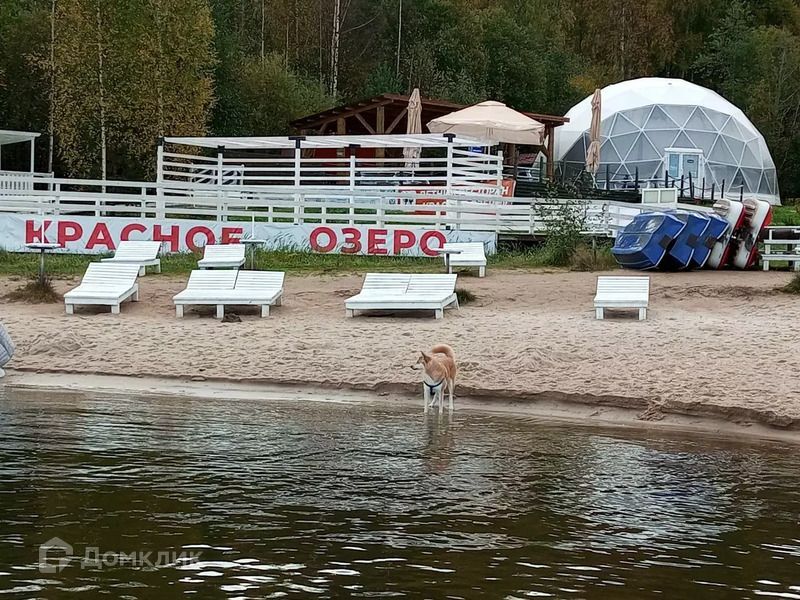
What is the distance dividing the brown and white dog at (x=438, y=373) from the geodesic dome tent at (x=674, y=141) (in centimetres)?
2840

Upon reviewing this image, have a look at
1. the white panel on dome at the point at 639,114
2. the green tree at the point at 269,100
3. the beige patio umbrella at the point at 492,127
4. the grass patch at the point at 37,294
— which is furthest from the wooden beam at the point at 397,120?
the grass patch at the point at 37,294

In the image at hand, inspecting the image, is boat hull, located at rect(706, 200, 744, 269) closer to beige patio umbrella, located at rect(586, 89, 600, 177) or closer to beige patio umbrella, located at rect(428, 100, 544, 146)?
beige patio umbrella, located at rect(428, 100, 544, 146)

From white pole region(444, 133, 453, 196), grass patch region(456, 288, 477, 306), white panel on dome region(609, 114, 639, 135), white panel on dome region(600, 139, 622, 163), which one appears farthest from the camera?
white panel on dome region(609, 114, 639, 135)

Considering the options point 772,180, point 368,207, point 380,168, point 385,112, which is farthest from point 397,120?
point 772,180

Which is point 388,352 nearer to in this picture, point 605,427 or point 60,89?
point 605,427

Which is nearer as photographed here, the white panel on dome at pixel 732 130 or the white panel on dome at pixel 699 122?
the white panel on dome at pixel 699 122

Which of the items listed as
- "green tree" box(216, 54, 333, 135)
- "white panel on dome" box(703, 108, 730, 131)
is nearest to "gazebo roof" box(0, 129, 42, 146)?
"green tree" box(216, 54, 333, 135)

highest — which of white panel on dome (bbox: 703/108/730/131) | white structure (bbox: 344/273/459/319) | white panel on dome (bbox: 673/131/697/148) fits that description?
white panel on dome (bbox: 703/108/730/131)

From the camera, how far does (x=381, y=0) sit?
4731cm

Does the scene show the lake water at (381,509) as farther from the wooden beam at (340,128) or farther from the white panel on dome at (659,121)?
the white panel on dome at (659,121)

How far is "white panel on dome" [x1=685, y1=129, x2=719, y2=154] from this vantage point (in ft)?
132

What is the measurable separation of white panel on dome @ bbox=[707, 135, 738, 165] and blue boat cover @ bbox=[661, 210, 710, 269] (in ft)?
71.7

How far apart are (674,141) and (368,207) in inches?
826

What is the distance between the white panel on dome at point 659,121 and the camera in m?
40.3
